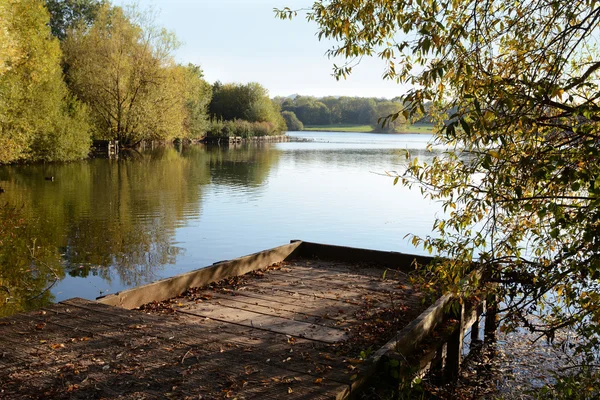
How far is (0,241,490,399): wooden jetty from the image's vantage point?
418 cm

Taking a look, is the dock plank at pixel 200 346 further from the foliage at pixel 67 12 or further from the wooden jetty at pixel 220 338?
the foliage at pixel 67 12

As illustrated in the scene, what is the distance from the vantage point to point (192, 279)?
7.45 m

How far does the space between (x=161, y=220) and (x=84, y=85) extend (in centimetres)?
2974

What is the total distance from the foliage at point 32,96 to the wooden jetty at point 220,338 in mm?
19313

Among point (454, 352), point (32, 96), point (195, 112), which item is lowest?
point (454, 352)

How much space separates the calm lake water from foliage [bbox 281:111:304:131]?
112m

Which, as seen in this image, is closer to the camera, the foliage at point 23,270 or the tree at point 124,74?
the foliage at point 23,270

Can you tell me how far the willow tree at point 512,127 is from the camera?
3643 millimetres

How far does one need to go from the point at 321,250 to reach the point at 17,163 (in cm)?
2739

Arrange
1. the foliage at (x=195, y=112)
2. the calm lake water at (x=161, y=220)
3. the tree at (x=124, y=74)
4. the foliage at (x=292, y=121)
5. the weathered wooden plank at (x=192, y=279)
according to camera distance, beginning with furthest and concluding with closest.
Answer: the foliage at (x=292, y=121)
the foliage at (x=195, y=112)
the tree at (x=124, y=74)
the calm lake water at (x=161, y=220)
the weathered wooden plank at (x=192, y=279)

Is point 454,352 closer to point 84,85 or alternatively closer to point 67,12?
point 84,85

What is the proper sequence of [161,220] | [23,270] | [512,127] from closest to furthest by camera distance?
1. [512,127]
2. [23,270]
3. [161,220]

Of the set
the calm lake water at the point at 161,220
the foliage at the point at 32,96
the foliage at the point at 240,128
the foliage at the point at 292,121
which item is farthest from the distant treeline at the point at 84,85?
the foliage at the point at 292,121

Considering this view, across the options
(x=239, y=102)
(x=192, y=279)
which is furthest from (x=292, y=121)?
(x=192, y=279)
